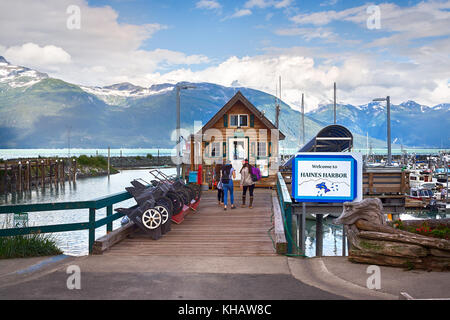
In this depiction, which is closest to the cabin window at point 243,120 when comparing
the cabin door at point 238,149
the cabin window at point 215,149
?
the cabin door at point 238,149

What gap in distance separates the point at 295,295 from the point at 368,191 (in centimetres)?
1838

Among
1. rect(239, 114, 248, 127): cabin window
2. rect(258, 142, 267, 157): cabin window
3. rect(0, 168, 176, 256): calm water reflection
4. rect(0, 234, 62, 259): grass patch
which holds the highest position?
rect(239, 114, 248, 127): cabin window

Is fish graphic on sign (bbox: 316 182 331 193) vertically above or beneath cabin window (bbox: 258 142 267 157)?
beneath

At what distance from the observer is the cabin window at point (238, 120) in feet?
98.5

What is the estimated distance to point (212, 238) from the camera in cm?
1202

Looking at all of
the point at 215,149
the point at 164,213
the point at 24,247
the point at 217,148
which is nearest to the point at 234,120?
the point at 217,148

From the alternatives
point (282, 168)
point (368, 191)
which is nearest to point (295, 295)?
point (368, 191)

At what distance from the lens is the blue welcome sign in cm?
1313

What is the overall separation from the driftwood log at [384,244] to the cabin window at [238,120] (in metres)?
21.0

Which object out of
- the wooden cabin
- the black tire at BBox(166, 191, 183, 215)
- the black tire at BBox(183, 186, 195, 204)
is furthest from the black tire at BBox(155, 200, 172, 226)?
the wooden cabin

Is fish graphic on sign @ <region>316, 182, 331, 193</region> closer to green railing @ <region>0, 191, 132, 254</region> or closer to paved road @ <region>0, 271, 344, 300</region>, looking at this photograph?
paved road @ <region>0, 271, 344, 300</region>

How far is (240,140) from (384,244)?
2172 centimetres

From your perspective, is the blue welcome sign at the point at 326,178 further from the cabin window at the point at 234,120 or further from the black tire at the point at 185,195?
the cabin window at the point at 234,120

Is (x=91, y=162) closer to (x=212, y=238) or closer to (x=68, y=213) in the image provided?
(x=68, y=213)
